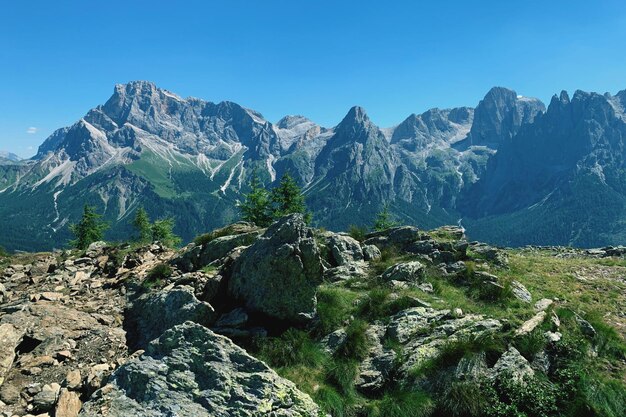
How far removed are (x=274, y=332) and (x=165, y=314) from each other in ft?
14.3

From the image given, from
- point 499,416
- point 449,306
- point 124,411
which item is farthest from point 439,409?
point 124,411

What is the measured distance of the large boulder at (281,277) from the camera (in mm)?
13688

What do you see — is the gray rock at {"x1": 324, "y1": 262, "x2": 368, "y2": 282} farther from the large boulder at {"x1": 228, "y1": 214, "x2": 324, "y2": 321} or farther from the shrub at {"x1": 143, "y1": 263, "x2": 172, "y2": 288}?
the shrub at {"x1": 143, "y1": 263, "x2": 172, "y2": 288}

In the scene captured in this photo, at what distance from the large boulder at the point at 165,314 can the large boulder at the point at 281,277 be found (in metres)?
1.53

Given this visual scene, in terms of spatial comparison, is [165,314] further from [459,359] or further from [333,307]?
[459,359]

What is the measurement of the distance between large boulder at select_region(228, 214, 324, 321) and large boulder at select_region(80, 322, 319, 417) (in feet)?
12.8

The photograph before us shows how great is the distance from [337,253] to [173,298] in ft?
28.7

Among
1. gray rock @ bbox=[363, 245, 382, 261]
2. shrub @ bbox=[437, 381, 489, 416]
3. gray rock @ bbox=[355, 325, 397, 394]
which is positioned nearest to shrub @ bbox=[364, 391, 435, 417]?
shrub @ bbox=[437, 381, 489, 416]

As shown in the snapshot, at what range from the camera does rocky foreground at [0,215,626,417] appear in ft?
30.0

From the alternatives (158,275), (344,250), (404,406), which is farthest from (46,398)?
(344,250)

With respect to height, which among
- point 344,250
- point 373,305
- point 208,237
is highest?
point 208,237

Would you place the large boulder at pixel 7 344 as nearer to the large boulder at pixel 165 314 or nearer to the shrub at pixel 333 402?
the large boulder at pixel 165 314

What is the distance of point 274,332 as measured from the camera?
13.1 meters

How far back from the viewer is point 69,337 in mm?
13250
